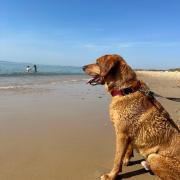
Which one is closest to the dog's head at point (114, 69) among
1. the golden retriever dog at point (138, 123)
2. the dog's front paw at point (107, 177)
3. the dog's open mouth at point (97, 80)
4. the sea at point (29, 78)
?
the golden retriever dog at point (138, 123)

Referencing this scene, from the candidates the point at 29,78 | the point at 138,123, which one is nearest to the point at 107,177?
the point at 138,123

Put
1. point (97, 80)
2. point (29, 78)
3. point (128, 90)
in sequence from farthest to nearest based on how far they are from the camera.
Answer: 1. point (29, 78)
2. point (97, 80)
3. point (128, 90)

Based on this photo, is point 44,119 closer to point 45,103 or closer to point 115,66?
point 45,103

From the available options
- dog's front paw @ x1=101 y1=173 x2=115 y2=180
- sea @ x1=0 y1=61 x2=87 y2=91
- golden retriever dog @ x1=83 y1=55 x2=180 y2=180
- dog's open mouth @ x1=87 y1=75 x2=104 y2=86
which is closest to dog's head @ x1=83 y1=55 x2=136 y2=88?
golden retriever dog @ x1=83 y1=55 x2=180 y2=180

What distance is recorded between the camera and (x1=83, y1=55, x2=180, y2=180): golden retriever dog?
12.6 ft

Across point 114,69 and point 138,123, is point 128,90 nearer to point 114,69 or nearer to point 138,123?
point 114,69

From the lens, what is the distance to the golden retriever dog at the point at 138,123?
3.84 m

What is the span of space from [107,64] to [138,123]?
999mm

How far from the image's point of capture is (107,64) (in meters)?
4.50

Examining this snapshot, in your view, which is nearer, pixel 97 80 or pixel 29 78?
pixel 97 80

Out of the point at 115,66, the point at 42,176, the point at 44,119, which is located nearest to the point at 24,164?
the point at 42,176

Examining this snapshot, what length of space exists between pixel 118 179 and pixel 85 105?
5.65 m

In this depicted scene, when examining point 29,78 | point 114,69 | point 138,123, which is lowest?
point 29,78

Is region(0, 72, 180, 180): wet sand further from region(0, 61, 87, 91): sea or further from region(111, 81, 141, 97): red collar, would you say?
region(0, 61, 87, 91): sea
